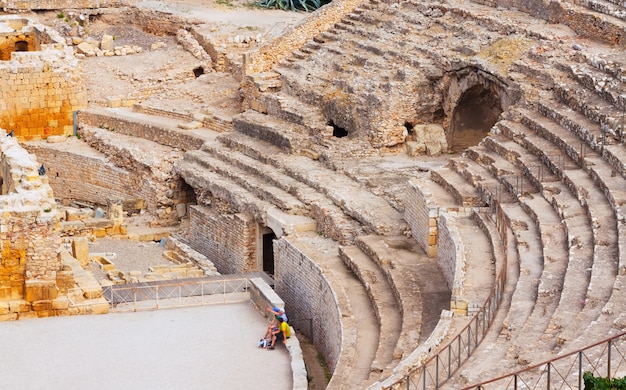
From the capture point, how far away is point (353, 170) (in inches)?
1407

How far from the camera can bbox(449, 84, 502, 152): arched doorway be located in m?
37.3

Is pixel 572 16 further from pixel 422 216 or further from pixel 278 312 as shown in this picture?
pixel 278 312

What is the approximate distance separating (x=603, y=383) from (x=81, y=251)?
15.6 m

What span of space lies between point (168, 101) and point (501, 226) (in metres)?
15.5

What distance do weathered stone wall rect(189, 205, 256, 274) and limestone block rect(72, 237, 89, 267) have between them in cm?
343

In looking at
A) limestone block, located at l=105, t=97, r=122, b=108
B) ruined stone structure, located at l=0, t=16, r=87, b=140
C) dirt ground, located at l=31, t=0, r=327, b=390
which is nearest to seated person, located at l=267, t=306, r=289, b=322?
dirt ground, located at l=31, t=0, r=327, b=390

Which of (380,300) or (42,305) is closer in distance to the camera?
(42,305)

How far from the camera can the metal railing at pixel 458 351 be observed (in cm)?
2439

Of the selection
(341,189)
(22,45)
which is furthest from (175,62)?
(341,189)

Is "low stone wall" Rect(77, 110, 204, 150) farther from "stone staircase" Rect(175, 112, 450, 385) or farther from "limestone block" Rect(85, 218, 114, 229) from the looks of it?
"limestone block" Rect(85, 218, 114, 229)

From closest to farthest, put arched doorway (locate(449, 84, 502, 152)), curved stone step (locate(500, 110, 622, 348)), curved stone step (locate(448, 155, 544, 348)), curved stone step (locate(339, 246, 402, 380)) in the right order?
1. curved stone step (locate(500, 110, 622, 348))
2. curved stone step (locate(448, 155, 544, 348))
3. curved stone step (locate(339, 246, 402, 380))
4. arched doorway (locate(449, 84, 502, 152))

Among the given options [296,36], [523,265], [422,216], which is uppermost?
[296,36]

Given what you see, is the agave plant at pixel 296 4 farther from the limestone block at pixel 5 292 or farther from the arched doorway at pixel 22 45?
the limestone block at pixel 5 292

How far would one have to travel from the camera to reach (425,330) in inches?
1086
